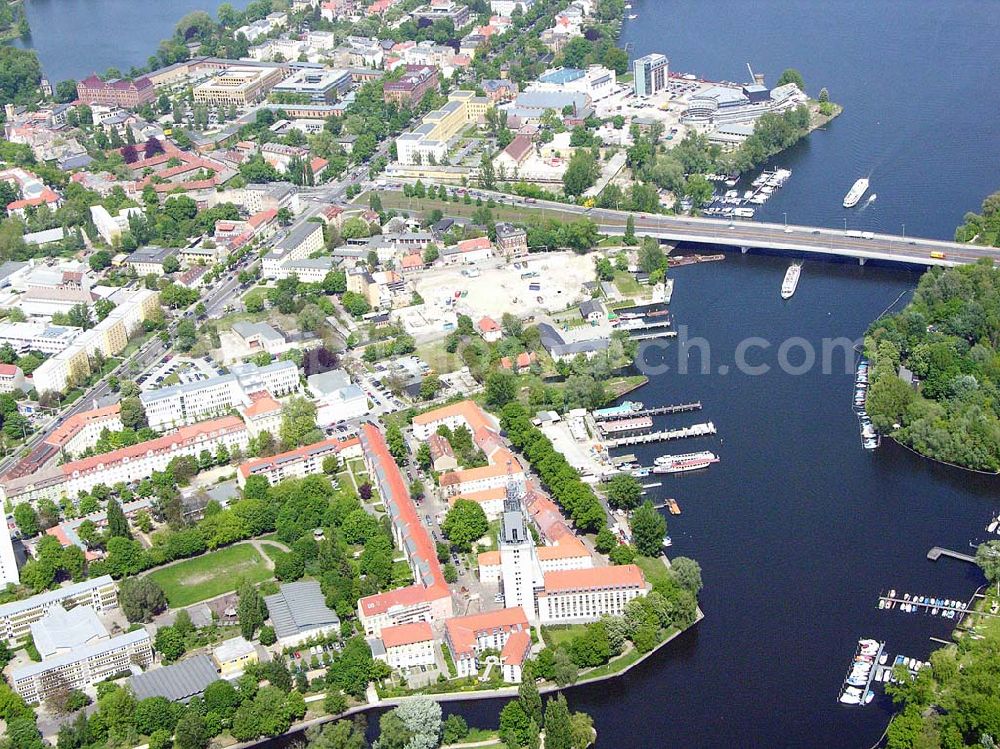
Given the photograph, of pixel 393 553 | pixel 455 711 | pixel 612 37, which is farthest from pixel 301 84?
pixel 455 711

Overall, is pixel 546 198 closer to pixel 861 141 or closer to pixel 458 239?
pixel 458 239

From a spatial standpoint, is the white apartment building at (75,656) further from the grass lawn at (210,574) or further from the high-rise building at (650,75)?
the high-rise building at (650,75)

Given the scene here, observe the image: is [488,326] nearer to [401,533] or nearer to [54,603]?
[401,533]

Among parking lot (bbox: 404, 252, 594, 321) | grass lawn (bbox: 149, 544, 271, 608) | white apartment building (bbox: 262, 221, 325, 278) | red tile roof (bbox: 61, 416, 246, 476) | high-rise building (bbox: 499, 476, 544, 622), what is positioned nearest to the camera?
high-rise building (bbox: 499, 476, 544, 622)

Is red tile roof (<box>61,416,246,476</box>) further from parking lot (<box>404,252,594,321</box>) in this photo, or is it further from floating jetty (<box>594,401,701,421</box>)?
floating jetty (<box>594,401,701,421</box>)

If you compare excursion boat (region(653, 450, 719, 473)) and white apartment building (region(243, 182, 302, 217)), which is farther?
white apartment building (region(243, 182, 302, 217))

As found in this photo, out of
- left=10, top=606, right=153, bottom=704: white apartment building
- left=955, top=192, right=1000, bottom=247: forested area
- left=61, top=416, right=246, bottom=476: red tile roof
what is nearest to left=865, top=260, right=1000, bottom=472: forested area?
left=955, top=192, right=1000, bottom=247: forested area
